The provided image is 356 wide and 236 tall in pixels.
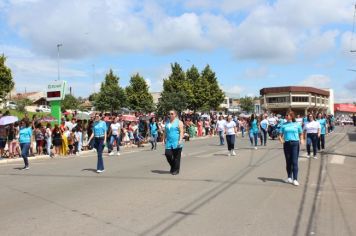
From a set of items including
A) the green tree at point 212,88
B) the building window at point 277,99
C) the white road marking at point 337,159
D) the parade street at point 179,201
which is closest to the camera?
the parade street at point 179,201

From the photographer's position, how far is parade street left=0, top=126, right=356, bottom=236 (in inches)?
265

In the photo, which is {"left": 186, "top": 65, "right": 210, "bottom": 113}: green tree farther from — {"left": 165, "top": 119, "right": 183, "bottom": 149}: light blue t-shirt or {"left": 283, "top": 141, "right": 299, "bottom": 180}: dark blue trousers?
{"left": 283, "top": 141, "right": 299, "bottom": 180}: dark blue trousers

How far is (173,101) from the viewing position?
58.7 m

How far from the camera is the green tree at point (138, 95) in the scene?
221ft

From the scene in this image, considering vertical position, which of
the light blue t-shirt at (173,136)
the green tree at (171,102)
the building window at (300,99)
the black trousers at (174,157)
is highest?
the building window at (300,99)

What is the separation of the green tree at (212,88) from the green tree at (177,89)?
3.50 m

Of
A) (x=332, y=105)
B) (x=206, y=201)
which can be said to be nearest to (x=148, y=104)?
(x=206, y=201)

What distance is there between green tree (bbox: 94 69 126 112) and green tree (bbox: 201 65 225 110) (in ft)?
39.7

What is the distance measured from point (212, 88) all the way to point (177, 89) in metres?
6.06

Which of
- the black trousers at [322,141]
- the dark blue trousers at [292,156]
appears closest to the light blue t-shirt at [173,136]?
the dark blue trousers at [292,156]

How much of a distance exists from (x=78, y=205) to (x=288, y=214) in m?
3.61

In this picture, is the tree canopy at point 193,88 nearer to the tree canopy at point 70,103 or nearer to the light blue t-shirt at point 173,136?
the tree canopy at point 70,103

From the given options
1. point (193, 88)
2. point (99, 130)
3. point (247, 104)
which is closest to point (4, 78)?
point (193, 88)

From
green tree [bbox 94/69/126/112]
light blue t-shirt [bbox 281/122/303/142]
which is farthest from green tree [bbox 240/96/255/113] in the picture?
light blue t-shirt [bbox 281/122/303/142]
